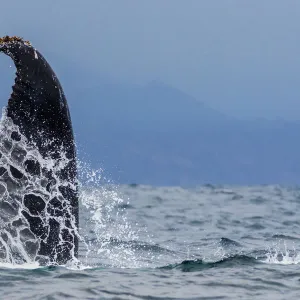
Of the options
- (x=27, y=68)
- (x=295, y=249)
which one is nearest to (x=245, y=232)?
(x=295, y=249)

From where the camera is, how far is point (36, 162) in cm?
1025

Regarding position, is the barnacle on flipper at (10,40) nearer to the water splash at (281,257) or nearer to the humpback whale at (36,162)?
the humpback whale at (36,162)

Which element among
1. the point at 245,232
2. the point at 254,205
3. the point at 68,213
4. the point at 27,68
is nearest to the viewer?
the point at 27,68

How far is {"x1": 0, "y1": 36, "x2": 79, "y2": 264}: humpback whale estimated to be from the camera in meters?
9.92

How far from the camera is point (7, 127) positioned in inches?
397

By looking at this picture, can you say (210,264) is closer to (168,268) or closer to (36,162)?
(168,268)

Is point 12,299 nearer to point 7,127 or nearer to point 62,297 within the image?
point 62,297

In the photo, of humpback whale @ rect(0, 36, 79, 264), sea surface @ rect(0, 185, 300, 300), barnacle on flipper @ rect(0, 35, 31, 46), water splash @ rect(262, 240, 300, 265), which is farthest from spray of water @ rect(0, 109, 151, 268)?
water splash @ rect(262, 240, 300, 265)

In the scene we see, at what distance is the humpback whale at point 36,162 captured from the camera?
992 cm

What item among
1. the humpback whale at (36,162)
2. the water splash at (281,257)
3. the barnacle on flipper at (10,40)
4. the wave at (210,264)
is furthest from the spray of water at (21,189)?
the water splash at (281,257)

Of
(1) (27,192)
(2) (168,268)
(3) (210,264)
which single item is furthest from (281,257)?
(1) (27,192)

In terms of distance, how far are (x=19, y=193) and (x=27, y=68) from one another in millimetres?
1512

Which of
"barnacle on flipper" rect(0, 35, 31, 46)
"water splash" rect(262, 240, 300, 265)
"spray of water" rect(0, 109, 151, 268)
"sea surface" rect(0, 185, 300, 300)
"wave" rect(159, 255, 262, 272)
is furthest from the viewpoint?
"water splash" rect(262, 240, 300, 265)

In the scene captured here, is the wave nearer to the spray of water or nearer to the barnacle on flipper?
the spray of water
